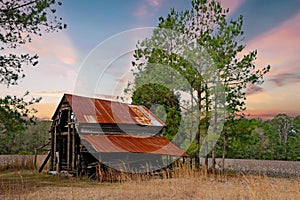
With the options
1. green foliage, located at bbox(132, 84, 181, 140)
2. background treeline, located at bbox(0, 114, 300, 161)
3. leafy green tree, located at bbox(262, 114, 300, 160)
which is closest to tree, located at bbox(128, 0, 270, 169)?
green foliage, located at bbox(132, 84, 181, 140)

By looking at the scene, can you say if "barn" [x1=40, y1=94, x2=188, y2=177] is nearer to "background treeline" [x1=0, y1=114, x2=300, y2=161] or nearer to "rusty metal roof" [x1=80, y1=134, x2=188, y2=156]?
"rusty metal roof" [x1=80, y1=134, x2=188, y2=156]

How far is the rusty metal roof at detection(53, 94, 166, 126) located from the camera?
829 inches

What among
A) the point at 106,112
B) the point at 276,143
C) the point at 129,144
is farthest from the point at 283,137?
the point at 129,144

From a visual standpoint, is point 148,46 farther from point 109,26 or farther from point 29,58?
point 29,58

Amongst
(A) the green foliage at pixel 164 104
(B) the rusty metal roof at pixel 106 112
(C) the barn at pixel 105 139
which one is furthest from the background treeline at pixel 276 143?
(B) the rusty metal roof at pixel 106 112

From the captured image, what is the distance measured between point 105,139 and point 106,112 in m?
2.79

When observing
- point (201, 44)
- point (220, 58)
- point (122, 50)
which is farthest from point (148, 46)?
point (220, 58)

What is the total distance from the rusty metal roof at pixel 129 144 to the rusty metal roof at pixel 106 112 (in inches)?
42.8

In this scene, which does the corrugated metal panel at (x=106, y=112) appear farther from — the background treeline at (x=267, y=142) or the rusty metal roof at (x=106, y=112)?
the background treeline at (x=267, y=142)

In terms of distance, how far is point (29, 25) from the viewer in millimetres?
14469

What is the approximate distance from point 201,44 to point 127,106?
288 inches

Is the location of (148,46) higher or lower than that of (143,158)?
higher

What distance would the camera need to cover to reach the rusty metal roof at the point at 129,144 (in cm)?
1908

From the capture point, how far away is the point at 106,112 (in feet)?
74.6
